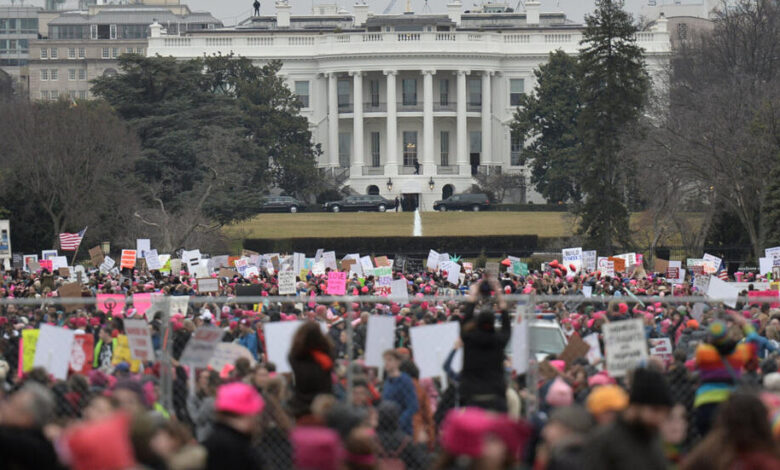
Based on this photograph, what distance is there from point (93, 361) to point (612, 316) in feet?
20.9

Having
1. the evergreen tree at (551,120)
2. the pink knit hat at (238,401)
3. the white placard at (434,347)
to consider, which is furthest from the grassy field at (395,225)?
the pink knit hat at (238,401)

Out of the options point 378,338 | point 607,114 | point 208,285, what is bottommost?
point 208,285

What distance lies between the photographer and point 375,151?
110 metres

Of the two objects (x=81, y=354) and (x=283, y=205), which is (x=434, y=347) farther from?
(x=283, y=205)

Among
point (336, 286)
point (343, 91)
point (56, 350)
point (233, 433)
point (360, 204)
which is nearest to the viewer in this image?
point (233, 433)

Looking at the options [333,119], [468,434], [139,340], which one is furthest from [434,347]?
[333,119]

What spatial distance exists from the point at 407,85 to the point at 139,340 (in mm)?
98164

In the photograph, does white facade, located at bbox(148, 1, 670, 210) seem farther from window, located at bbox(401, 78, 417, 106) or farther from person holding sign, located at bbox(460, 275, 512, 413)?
person holding sign, located at bbox(460, 275, 512, 413)

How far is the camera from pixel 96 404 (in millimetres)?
9727

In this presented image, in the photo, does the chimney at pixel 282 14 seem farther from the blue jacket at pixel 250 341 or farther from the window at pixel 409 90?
the blue jacket at pixel 250 341

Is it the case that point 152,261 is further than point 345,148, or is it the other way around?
point 345,148

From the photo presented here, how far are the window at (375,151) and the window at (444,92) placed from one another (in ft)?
→ 16.5

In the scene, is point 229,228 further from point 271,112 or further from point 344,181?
point 344,181

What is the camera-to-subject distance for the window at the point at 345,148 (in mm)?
109812
